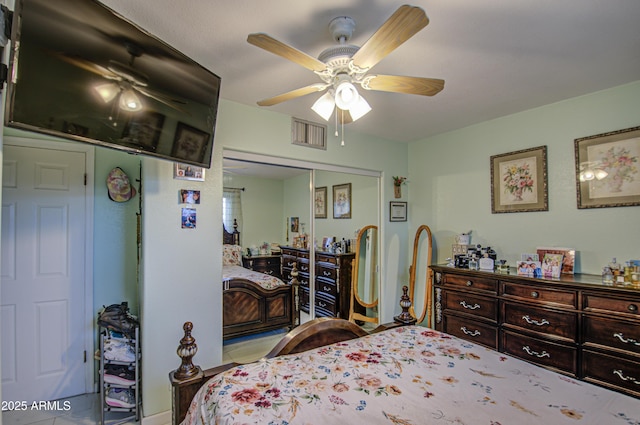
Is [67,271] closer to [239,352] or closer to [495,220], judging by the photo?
[239,352]

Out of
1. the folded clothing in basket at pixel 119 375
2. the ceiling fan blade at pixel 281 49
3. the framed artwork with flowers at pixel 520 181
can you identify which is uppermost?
the ceiling fan blade at pixel 281 49

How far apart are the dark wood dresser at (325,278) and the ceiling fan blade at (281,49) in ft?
6.46

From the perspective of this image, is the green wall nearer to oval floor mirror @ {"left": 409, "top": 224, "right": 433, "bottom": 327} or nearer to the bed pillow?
oval floor mirror @ {"left": 409, "top": 224, "right": 433, "bottom": 327}

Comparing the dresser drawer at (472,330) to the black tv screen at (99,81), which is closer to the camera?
the black tv screen at (99,81)

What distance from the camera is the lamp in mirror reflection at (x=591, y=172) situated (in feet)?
7.77

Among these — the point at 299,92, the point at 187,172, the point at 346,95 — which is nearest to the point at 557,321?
the point at 346,95

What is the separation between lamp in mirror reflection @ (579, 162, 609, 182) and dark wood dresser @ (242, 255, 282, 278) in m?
2.75

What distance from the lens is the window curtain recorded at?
2543mm

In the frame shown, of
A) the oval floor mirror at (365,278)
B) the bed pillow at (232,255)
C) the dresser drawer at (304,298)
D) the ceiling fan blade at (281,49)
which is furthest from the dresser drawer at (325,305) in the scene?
the ceiling fan blade at (281,49)

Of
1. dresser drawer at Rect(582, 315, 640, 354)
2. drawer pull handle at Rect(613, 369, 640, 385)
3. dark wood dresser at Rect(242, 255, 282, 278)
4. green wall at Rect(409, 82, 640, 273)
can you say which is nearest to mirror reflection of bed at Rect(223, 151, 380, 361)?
dark wood dresser at Rect(242, 255, 282, 278)

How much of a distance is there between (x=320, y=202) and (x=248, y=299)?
48.3 inches

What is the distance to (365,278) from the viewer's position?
3564 millimetres

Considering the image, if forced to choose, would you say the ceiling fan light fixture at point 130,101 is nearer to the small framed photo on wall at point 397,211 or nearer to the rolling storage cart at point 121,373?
the rolling storage cart at point 121,373

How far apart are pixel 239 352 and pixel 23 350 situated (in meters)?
1.65
